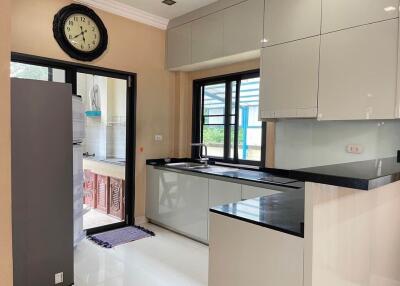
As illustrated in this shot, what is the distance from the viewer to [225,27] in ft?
10.9

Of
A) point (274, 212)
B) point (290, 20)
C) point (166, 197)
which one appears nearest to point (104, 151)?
point (166, 197)

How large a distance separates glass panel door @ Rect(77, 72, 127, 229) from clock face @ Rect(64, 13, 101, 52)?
1.25 ft

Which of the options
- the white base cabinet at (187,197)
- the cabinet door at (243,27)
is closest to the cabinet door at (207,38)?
the cabinet door at (243,27)

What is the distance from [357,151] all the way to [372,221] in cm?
119

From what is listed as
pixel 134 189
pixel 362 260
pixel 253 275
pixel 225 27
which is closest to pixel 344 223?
pixel 362 260

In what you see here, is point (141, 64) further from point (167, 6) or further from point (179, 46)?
point (167, 6)

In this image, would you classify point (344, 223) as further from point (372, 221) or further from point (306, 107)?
point (306, 107)

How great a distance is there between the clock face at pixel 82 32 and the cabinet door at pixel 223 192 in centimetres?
218

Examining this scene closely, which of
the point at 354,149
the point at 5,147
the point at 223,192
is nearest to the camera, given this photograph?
the point at 5,147

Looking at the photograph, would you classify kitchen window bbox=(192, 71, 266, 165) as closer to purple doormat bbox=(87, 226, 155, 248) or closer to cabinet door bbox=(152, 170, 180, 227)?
cabinet door bbox=(152, 170, 180, 227)

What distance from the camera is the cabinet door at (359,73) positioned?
214 cm

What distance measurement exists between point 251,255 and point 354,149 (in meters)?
1.80

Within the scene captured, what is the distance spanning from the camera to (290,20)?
2.70 meters

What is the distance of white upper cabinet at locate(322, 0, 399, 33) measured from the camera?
2.14m
